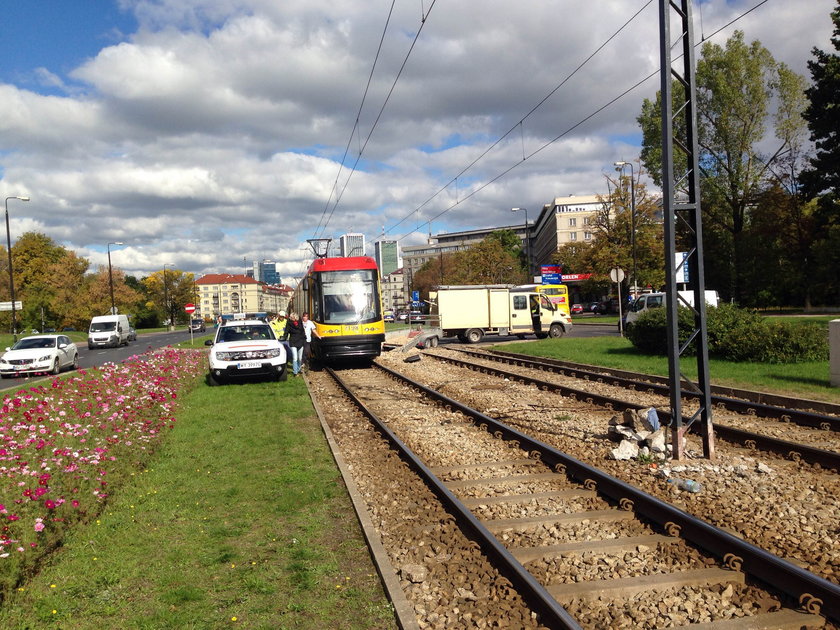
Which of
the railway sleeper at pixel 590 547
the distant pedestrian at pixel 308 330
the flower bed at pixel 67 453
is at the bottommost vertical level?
the railway sleeper at pixel 590 547

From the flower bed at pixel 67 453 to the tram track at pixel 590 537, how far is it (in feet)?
10.9

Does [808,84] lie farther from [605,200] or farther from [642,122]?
[605,200]

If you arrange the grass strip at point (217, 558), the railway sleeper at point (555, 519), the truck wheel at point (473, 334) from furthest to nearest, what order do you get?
the truck wheel at point (473, 334)
the railway sleeper at point (555, 519)
the grass strip at point (217, 558)

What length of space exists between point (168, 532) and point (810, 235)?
5289cm

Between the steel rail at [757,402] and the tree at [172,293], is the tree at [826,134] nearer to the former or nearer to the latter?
the steel rail at [757,402]

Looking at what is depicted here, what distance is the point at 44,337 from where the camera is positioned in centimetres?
2417

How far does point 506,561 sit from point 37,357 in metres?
22.7

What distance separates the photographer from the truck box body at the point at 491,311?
31.4 meters

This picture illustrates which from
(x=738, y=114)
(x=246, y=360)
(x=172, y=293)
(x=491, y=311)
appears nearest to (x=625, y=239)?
(x=738, y=114)

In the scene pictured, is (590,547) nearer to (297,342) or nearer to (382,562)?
(382,562)

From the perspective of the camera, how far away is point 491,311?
106 ft

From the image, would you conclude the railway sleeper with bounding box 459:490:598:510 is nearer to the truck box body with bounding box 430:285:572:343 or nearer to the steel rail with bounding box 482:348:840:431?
the steel rail with bounding box 482:348:840:431

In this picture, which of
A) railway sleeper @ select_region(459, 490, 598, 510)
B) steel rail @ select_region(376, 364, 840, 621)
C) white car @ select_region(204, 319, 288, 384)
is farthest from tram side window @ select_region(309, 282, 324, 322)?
railway sleeper @ select_region(459, 490, 598, 510)

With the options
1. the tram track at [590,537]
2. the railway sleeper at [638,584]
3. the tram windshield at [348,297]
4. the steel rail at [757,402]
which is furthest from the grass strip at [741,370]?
the railway sleeper at [638,584]
